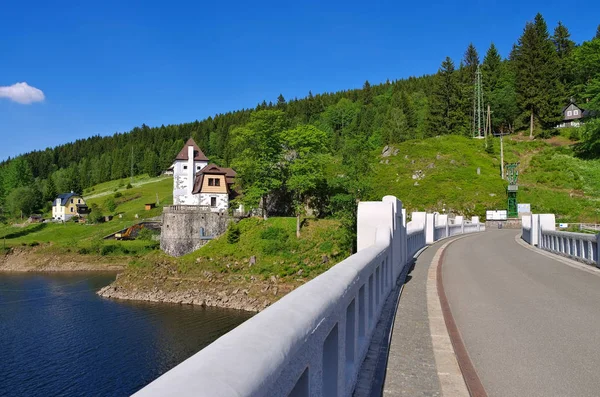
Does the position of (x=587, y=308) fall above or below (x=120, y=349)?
above

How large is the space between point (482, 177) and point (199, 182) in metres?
44.9

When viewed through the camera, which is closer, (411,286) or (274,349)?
(274,349)

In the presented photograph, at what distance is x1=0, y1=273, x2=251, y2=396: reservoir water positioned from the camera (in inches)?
853

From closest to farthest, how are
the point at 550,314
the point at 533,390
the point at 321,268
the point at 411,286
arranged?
the point at 533,390 → the point at 550,314 → the point at 411,286 → the point at 321,268

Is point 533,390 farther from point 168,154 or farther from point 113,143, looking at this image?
point 113,143

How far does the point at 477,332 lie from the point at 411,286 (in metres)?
4.42

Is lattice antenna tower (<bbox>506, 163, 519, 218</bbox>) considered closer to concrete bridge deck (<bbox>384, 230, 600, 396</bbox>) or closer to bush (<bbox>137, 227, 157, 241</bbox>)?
concrete bridge deck (<bbox>384, 230, 600, 396</bbox>)

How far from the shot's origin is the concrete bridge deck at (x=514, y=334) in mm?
4965

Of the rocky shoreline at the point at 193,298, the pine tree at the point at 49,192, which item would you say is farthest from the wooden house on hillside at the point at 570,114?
the pine tree at the point at 49,192

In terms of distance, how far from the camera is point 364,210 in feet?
33.4

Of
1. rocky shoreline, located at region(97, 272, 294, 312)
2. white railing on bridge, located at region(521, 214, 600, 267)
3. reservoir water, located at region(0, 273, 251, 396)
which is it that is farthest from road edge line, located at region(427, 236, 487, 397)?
rocky shoreline, located at region(97, 272, 294, 312)

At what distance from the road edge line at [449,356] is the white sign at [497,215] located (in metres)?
52.3

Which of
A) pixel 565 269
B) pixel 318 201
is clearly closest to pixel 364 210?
pixel 565 269

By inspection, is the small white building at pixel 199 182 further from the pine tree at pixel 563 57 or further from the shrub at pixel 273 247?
the pine tree at pixel 563 57
